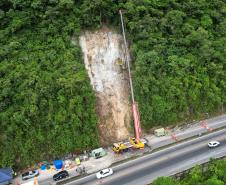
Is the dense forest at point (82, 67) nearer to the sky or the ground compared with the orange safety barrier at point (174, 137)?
nearer to the sky

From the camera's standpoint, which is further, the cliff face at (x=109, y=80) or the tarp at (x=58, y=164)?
the cliff face at (x=109, y=80)

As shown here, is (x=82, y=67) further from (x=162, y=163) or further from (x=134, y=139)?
(x=162, y=163)

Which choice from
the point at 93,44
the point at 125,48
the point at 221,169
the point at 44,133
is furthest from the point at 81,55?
the point at 221,169

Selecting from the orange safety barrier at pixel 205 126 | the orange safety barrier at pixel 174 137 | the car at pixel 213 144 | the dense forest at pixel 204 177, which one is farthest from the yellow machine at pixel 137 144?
the orange safety barrier at pixel 205 126

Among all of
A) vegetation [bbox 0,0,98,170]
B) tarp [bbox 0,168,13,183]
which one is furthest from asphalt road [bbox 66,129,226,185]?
tarp [bbox 0,168,13,183]

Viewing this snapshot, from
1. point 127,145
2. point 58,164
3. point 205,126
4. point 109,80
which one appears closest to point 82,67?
point 109,80

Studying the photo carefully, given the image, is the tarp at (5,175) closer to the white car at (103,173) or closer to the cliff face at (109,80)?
the white car at (103,173)

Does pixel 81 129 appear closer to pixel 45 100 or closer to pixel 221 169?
pixel 45 100
